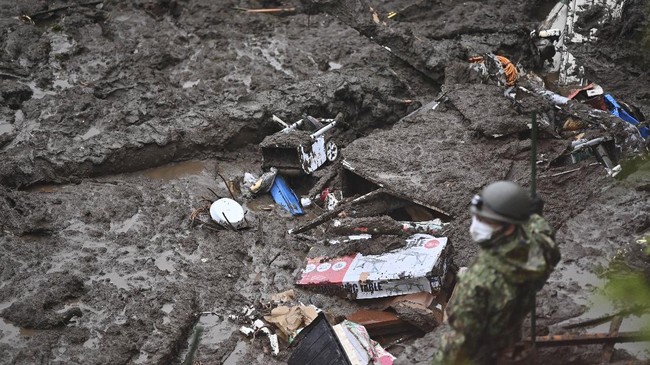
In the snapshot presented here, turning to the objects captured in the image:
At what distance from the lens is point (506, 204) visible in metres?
3.81

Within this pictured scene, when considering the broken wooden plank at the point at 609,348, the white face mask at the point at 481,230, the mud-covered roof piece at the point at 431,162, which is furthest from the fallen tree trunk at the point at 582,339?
the mud-covered roof piece at the point at 431,162

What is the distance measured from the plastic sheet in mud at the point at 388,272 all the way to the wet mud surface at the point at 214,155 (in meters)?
0.18

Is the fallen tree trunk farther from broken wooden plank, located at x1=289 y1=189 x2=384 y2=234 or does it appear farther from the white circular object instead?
the white circular object

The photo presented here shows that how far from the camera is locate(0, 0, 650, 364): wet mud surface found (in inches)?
256

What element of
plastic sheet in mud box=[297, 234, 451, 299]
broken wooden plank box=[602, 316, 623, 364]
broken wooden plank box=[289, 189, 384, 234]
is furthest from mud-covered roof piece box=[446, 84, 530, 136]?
broken wooden plank box=[602, 316, 623, 364]

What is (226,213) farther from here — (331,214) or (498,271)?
(498,271)

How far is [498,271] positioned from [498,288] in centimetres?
10

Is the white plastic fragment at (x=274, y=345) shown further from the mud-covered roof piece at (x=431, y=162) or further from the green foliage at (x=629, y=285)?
the green foliage at (x=629, y=285)

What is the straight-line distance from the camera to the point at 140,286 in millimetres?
7070

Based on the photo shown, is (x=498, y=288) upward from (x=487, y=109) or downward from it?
upward

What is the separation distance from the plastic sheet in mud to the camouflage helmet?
8.24ft

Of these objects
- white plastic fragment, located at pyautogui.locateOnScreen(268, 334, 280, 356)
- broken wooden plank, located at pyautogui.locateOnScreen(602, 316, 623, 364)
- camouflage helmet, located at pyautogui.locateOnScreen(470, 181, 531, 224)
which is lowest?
white plastic fragment, located at pyautogui.locateOnScreen(268, 334, 280, 356)

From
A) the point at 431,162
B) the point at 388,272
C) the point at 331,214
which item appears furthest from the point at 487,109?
the point at 388,272

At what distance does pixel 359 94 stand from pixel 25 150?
449cm
